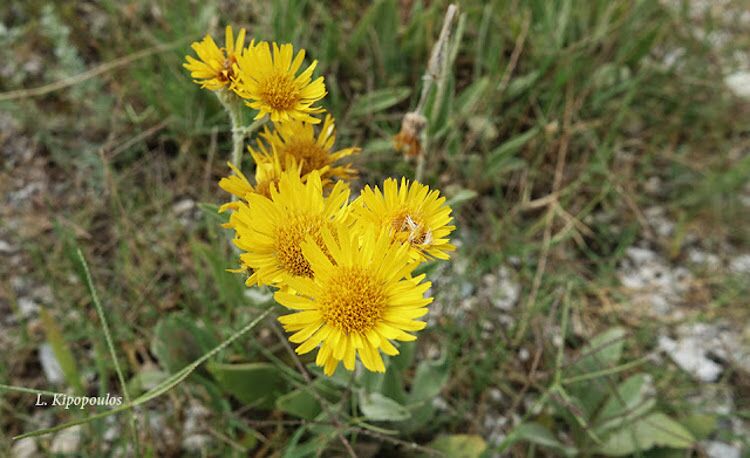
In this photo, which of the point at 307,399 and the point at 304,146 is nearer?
the point at 304,146

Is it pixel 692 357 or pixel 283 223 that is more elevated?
pixel 283 223

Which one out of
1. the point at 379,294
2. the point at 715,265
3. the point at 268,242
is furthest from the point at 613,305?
the point at 268,242

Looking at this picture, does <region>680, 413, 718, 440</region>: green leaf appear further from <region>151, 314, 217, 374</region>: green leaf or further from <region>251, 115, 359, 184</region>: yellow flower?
<region>151, 314, 217, 374</region>: green leaf

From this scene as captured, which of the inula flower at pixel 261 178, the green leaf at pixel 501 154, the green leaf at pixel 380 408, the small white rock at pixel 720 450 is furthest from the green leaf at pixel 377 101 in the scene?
the small white rock at pixel 720 450

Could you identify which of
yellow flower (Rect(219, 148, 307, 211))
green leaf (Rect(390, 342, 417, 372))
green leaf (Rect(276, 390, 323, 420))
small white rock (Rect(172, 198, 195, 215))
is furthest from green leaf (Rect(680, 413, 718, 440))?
small white rock (Rect(172, 198, 195, 215))

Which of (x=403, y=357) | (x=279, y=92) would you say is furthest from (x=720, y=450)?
(x=279, y=92)
